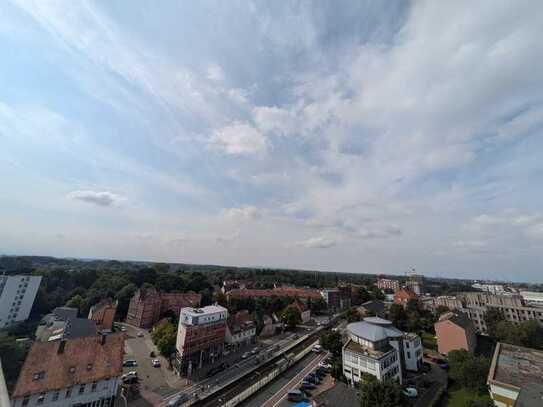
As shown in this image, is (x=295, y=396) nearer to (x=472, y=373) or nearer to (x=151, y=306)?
(x=472, y=373)

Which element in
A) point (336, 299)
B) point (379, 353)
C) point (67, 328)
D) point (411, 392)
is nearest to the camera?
point (411, 392)

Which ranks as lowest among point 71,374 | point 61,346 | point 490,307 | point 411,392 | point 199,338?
point 411,392

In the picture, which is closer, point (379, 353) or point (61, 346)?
point (61, 346)

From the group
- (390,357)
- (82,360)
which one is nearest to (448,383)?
(390,357)

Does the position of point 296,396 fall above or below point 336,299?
below

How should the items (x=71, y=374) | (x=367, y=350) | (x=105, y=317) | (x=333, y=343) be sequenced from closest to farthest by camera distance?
1. (x=71, y=374)
2. (x=367, y=350)
3. (x=333, y=343)
4. (x=105, y=317)

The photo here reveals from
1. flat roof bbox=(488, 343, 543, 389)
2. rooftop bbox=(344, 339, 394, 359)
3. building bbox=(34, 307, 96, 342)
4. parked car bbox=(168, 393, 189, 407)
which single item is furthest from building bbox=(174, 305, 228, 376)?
flat roof bbox=(488, 343, 543, 389)

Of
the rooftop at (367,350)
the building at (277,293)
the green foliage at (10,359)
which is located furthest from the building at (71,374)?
Answer: the building at (277,293)

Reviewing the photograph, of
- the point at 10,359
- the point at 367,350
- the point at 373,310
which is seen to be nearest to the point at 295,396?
the point at 367,350
